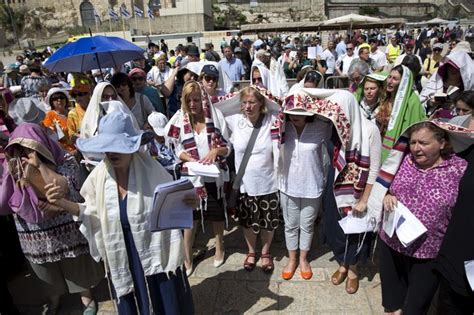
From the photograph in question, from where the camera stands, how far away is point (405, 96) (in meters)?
3.29

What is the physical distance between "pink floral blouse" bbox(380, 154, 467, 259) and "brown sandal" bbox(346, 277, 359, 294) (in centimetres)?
99

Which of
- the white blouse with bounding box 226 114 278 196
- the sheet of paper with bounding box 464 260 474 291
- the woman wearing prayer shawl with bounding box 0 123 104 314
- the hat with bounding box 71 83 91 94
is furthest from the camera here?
the hat with bounding box 71 83 91 94

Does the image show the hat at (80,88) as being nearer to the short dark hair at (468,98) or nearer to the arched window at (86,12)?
the short dark hair at (468,98)

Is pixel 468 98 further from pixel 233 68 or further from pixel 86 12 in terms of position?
pixel 86 12

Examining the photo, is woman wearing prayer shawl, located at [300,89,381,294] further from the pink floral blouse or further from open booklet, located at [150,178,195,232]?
open booklet, located at [150,178,195,232]

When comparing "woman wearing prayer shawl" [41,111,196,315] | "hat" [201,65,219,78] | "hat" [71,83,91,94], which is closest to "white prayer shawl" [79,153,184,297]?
"woman wearing prayer shawl" [41,111,196,315]

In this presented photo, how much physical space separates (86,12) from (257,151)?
65.5m

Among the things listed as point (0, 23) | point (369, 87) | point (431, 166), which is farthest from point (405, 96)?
point (0, 23)

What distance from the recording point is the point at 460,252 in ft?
7.40

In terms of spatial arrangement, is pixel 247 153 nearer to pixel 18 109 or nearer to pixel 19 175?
pixel 19 175

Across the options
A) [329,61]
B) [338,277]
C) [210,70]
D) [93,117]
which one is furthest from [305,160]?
[329,61]

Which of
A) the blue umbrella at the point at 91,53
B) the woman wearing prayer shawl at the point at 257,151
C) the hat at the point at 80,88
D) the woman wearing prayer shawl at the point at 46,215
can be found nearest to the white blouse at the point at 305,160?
the woman wearing prayer shawl at the point at 257,151

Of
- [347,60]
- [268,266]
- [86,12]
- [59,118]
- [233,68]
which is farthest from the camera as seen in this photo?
[86,12]

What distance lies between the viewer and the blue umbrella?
184 inches
